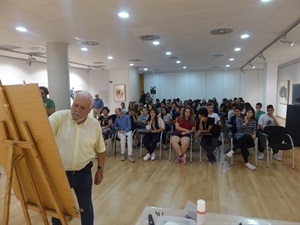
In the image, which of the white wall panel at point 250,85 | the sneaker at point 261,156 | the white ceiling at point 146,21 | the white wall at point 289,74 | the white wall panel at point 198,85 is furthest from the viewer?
the white wall panel at point 198,85

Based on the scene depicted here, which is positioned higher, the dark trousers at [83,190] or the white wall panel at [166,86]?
the white wall panel at [166,86]

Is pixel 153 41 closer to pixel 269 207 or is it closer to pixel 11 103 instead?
pixel 269 207

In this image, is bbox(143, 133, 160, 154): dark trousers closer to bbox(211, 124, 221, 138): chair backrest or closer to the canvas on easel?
bbox(211, 124, 221, 138): chair backrest

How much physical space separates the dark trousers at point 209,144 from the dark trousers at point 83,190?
142 inches

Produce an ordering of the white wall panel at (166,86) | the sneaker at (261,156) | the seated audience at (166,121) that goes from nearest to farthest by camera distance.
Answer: the sneaker at (261,156) → the seated audience at (166,121) → the white wall panel at (166,86)

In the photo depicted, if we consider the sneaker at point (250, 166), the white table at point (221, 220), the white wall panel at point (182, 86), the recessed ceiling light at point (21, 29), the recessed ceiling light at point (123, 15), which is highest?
the recessed ceiling light at point (21, 29)

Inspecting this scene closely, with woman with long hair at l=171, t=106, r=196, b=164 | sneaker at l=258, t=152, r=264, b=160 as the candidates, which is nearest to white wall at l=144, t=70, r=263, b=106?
sneaker at l=258, t=152, r=264, b=160

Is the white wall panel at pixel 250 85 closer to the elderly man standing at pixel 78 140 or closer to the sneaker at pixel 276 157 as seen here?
the sneaker at pixel 276 157

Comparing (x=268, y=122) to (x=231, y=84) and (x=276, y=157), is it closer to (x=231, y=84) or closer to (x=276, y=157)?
(x=276, y=157)

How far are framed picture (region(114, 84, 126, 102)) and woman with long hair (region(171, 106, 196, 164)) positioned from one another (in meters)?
7.79

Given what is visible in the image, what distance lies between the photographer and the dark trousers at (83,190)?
1.98 metres

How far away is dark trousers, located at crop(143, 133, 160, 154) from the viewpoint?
5.64 metres

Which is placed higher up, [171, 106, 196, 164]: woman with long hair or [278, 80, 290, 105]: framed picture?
[278, 80, 290, 105]: framed picture

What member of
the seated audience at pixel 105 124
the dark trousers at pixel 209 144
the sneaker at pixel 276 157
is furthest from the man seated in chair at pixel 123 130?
the sneaker at pixel 276 157
